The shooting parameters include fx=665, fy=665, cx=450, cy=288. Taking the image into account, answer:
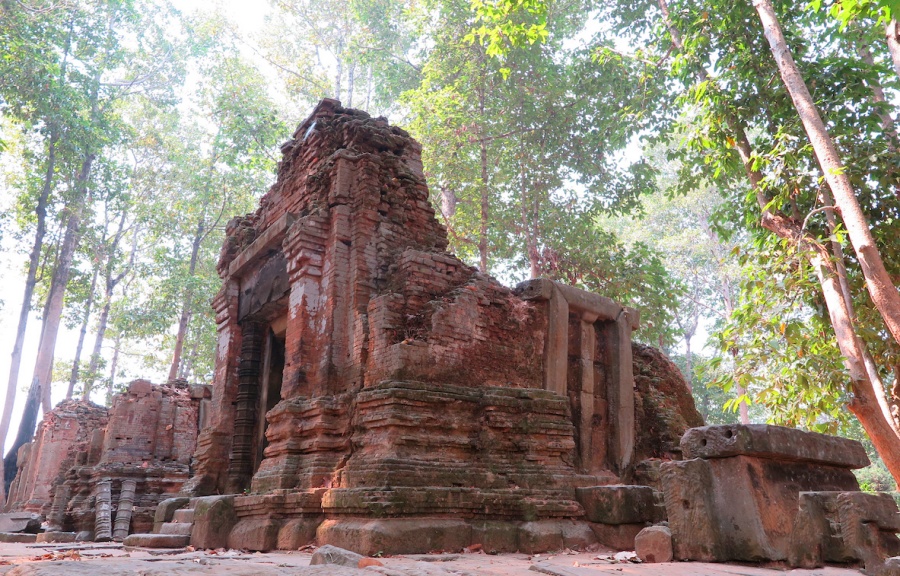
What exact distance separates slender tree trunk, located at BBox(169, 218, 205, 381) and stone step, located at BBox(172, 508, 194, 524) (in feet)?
40.3

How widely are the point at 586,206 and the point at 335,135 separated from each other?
10036 mm

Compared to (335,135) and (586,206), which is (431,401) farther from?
(586,206)

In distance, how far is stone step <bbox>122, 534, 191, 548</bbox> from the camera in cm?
723

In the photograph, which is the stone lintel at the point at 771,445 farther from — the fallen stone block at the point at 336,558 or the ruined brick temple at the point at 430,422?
the fallen stone block at the point at 336,558

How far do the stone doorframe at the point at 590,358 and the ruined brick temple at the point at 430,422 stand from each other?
0.09 feet

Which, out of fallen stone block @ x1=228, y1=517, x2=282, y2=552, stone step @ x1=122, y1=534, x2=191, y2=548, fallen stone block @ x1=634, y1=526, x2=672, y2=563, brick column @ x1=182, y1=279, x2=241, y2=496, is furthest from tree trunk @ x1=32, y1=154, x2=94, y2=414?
fallen stone block @ x1=634, y1=526, x2=672, y2=563

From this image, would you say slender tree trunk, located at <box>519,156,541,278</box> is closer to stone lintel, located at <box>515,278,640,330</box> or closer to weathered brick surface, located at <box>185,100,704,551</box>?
stone lintel, located at <box>515,278,640,330</box>

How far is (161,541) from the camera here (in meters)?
7.25

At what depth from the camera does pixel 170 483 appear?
474 inches

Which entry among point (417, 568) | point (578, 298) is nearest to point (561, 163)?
point (578, 298)

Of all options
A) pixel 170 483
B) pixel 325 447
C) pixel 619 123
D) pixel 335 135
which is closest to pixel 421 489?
pixel 325 447

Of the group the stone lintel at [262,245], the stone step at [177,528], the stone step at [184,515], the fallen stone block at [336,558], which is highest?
the stone lintel at [262,245]

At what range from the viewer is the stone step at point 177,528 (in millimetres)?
7496

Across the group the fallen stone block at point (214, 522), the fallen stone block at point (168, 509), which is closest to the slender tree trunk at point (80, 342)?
the fallen stone block at point (168, 509)
